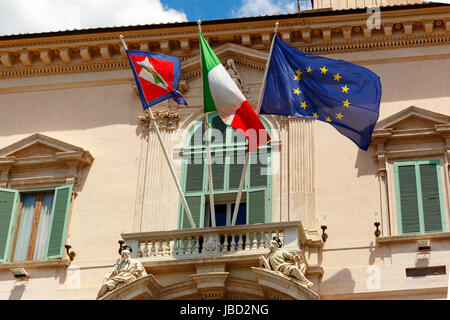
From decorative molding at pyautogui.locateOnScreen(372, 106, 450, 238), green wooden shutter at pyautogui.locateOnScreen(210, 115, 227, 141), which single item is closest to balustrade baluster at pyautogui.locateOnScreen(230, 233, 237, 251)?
green wooden shutter at pyautogui.locateOnScreen(210, 115, 227, 141)

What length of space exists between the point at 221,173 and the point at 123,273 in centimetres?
362

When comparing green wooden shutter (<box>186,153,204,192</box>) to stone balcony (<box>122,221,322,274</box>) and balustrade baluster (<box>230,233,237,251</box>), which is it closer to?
stone balcony (<box>122,221,322,274</box>)

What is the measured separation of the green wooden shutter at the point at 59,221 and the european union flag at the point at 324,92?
4917 millimetres

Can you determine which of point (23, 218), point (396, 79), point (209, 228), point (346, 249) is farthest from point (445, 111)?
point (23, 218)

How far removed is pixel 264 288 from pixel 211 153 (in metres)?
4.26

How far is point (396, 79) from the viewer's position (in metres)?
22.4

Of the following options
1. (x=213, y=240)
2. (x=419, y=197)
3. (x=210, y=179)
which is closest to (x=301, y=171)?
(x=210, y=179)

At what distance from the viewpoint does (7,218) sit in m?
22.1

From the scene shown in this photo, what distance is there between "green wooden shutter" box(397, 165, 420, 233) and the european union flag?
1515mm

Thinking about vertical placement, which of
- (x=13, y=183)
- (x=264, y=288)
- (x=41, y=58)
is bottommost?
(x=264, y=288)

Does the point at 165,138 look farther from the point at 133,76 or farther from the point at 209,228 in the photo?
the point at 209,228

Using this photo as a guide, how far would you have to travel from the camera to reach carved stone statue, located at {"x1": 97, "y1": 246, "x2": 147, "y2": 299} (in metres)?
19.4

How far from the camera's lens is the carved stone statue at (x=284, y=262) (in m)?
18.8

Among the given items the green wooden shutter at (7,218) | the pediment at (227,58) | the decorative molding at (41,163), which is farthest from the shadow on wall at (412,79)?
the green wooden shutter at (7,218)
